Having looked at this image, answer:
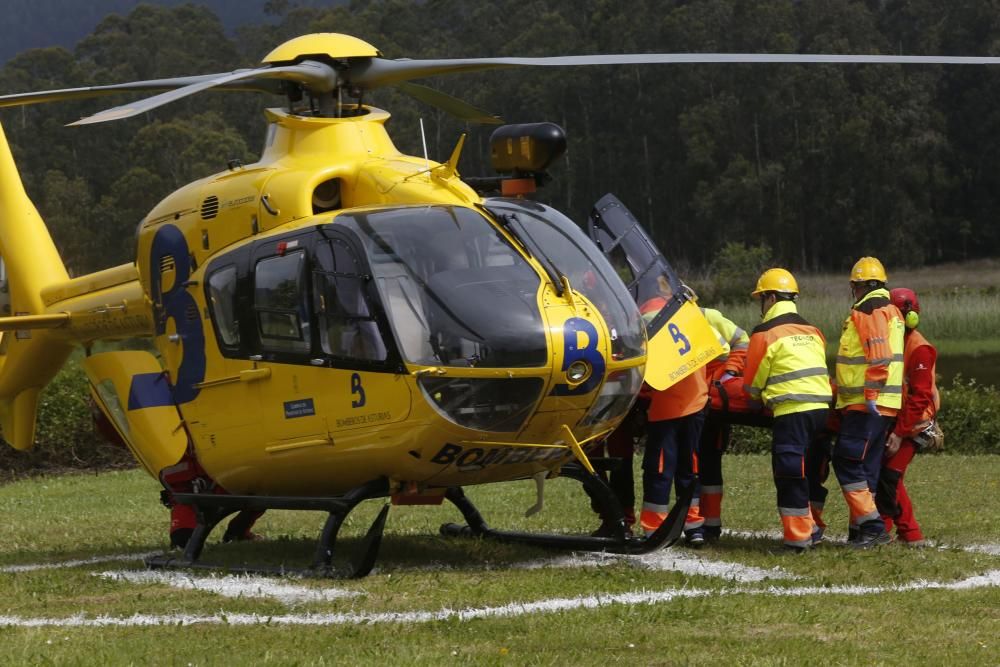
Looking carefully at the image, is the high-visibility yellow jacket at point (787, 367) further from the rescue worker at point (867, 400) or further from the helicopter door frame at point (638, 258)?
A: the helicopter door frame at point (638, 258)

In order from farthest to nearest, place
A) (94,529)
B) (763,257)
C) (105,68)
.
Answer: (105,68), (763,257), (94,529)

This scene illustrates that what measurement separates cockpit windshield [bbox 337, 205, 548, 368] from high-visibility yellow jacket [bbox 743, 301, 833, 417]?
2169 mm

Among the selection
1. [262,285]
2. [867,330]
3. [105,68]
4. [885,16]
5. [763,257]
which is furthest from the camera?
[105,68]

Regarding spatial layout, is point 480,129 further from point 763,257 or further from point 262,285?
point 262,285

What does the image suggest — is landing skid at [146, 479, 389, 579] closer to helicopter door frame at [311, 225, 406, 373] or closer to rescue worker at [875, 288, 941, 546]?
helicopter door frame at [311, 225, 406, 373]

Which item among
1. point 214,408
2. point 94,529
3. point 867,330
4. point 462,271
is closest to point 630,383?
point 462,271

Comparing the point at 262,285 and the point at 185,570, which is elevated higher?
the point at 262,285

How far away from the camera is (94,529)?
13422mm

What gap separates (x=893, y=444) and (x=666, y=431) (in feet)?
5.43

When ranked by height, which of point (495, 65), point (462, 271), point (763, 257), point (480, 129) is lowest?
point (763, 257)

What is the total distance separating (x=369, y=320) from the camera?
894cm

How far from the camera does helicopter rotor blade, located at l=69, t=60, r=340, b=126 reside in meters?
8.02

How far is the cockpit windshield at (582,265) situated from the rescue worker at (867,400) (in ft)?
6.09

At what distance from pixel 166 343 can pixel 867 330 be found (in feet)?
15.9
